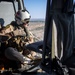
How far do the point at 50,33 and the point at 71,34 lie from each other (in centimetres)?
38

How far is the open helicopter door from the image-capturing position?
355 cm

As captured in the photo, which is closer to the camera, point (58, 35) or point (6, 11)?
point (58, 35)

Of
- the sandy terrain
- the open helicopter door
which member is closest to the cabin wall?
the sandy terrain

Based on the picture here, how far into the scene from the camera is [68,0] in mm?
3660

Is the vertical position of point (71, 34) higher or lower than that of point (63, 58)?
higher

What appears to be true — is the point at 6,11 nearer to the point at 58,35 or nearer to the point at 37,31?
the point at 58,35

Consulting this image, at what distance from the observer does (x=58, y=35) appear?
3.66 meters

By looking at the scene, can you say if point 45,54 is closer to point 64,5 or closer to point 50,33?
point 50,33

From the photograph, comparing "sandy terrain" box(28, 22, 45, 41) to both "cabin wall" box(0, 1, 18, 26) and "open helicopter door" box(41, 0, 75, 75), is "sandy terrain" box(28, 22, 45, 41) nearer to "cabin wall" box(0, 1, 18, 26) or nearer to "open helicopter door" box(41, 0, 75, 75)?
"cabin wall" box(0, 1, 18, 26)

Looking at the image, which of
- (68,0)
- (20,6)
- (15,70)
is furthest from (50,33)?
(20,6)

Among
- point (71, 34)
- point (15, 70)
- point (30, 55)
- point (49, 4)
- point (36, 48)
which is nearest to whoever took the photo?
point (49, 4)

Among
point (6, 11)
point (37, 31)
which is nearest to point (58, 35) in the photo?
point (6, 11)

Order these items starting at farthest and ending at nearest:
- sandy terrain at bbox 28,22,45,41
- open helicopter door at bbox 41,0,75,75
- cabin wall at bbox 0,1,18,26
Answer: sandy terrain at bbox 28,22,45,41 < cabin wall at bbox 0,1,18,26 < open helicopter door at bbox 41,0,75,75

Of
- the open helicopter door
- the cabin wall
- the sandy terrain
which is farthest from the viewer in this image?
the sandy terrain
